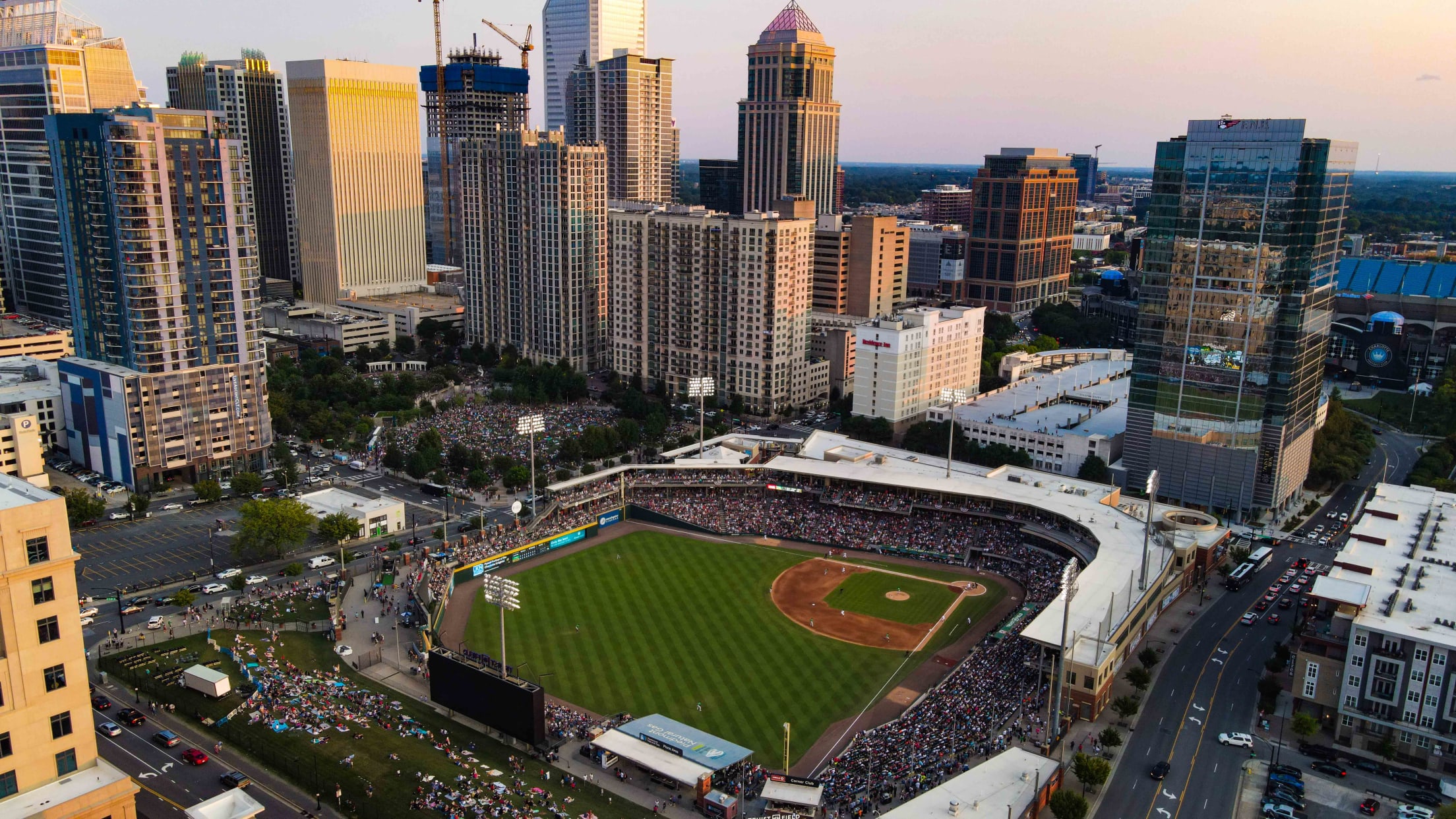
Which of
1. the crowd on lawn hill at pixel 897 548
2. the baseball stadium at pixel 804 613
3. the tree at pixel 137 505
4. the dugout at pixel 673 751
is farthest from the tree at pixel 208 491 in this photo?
the dugout at pixel 673 751

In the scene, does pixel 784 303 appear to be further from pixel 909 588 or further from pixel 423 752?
pixel 423 752

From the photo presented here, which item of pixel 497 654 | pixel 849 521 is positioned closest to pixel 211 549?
pixel 497 654

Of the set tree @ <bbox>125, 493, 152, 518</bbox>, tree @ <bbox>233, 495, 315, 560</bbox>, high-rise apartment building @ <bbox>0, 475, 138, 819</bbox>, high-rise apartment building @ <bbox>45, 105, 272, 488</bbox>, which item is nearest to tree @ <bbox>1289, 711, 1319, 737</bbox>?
high-rise apartment building @ <bbox>0, 475, 138, 819</bbox>

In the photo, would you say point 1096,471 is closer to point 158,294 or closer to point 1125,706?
point 1125,706

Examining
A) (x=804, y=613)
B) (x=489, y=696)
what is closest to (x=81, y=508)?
(x=489, y=696)

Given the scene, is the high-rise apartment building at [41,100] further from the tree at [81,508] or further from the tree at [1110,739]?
the tree at [1110,739]

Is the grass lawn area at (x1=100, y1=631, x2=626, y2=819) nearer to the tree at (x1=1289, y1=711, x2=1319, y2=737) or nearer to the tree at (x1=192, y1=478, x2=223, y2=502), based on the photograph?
the tree at (x1=192, y1=478, x2=223, y2=502)
